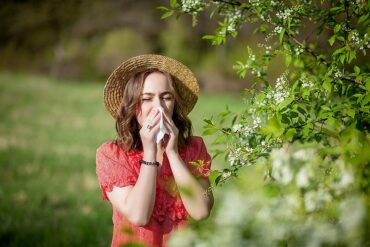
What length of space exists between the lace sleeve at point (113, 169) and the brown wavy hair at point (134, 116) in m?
0.07

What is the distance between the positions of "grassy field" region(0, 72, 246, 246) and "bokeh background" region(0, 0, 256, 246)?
0.01m

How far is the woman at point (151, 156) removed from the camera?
254 centimetres

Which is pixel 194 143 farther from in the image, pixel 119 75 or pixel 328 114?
pixel 328 114

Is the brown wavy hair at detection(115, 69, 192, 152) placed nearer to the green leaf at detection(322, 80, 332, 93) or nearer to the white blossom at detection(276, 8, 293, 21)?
the white blossom at detection(276, 8, 293, 21)

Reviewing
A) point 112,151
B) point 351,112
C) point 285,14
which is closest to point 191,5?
point 285,14

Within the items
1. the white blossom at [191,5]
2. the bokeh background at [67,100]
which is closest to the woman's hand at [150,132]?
the white blossom at [191,5]

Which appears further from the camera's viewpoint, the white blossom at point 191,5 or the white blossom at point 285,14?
the white blossom at point 191,5

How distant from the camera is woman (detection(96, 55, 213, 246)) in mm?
2543

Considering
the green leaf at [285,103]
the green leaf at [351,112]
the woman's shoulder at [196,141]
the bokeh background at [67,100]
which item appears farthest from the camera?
the bokeh background at [67,100]

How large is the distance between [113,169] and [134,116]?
0.41 meters

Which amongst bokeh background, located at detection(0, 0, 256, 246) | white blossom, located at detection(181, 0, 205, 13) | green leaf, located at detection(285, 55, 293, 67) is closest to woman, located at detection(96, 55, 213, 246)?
white blossom, located at detection(181, 0, 205, 13)

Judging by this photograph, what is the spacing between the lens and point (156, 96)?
2807mm

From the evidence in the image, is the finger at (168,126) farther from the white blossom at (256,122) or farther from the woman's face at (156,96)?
the white blossom at (256,122)

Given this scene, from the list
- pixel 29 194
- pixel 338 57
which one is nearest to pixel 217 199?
pixel 29 194
